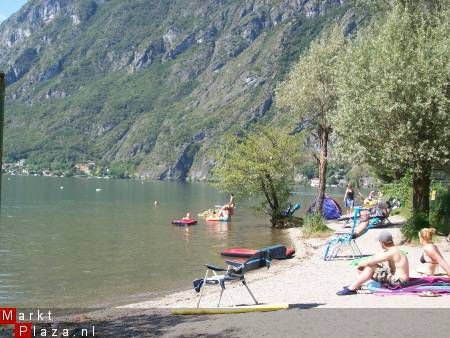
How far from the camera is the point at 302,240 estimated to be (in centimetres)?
3091

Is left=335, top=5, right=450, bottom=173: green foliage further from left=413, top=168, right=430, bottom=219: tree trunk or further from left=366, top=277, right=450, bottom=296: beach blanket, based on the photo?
left=366, top=277, right=450, bottom=296: beach blanket

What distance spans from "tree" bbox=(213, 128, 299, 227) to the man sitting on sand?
87.7 ft

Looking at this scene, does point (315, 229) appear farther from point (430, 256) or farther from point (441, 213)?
point (430, 256)

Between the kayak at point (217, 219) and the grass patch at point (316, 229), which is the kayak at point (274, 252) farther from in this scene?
the kayak at point (217, 219)

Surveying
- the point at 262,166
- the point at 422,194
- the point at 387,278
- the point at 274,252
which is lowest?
the point at 274,252

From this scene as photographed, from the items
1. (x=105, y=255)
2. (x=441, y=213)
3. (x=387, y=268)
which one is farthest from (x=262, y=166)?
(x=387, y=268)

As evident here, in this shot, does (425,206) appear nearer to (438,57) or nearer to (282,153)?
(438,57)

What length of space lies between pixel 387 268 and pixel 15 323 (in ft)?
28.3

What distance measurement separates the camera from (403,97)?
73.1 ft

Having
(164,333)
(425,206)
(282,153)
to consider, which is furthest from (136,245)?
(164,333)

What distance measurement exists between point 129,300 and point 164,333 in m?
8.23

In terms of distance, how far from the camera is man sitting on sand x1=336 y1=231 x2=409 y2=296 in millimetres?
13453

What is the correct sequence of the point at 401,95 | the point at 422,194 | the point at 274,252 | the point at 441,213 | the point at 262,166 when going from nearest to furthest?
the point at 401,95 < the point at 422,194 < the point at 274,252 < the point at 441,213 < the point at 262,166

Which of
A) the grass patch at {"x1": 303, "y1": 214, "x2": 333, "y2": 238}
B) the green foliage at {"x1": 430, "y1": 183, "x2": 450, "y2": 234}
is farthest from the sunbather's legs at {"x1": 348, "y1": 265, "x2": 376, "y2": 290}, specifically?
the grass patch at {"x1": 303, "y1": 214, "x2": 333, "y2": 238}
